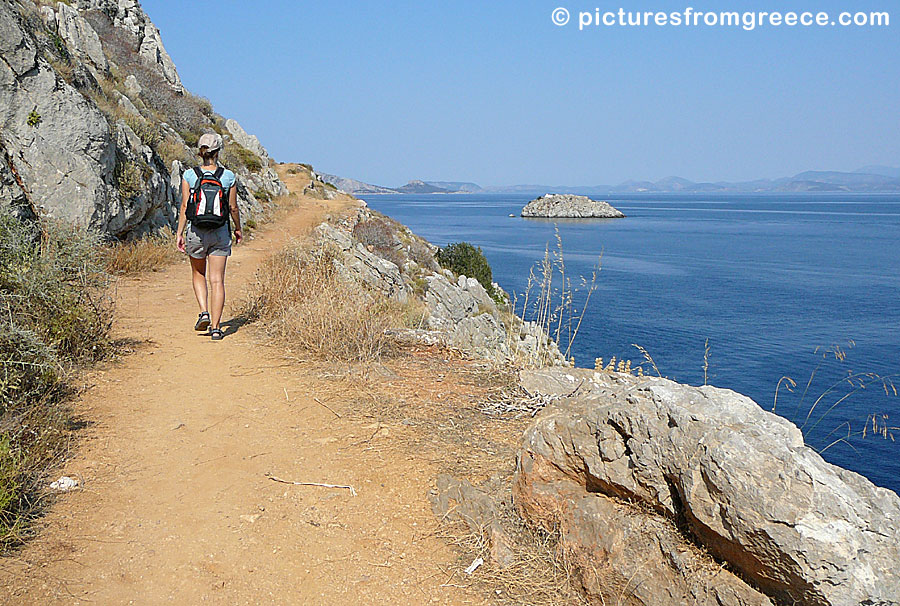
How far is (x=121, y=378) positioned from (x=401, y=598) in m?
3.40

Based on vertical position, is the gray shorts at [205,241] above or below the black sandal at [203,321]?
above

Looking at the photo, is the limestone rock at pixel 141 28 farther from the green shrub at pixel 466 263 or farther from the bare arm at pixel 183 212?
the bare arm at pixel 183 212

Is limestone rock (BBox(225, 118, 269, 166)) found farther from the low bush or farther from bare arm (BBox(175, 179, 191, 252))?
bare arm (BBox(175, 179, 191, 252))

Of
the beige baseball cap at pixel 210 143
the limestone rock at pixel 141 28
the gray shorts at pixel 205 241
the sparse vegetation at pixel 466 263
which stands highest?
the limestone rock at pixel 141 28

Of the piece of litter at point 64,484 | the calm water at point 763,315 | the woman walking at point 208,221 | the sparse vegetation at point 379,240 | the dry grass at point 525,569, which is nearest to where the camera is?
the dry grass at point 525,569

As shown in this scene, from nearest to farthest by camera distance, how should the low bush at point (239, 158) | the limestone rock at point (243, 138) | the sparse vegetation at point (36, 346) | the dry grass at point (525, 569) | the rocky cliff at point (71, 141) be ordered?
the dry grass at point (525, 569) → the sparse vegetation at point (36, 346) → the rocky cliff at point (71, 141) → the low bush at point (239, 158) → the limestone rock at point (243, 138)

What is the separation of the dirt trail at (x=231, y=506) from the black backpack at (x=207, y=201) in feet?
5.11

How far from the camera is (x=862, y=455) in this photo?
55.5ft

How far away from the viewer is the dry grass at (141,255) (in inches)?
396

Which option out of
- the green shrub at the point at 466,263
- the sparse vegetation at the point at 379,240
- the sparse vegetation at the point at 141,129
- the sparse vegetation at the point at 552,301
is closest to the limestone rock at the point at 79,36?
the sparse vegetation at the point at 141,129

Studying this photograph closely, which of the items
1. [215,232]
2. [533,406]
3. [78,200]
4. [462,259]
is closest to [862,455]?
[533,406]

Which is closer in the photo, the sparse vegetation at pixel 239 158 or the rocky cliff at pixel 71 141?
the rocky cliff at pixel 71 141

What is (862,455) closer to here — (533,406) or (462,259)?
(533,406)

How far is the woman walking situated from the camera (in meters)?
6.47
